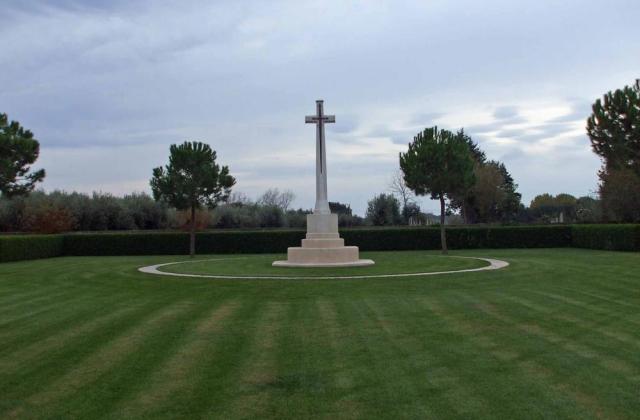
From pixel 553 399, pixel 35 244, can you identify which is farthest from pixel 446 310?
pixel 35 244

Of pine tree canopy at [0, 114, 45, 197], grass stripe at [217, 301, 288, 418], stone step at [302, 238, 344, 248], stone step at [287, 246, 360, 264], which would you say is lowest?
grass stripe at [217, 301, 288, 418]

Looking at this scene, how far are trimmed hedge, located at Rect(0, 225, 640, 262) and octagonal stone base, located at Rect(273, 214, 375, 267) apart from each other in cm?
855

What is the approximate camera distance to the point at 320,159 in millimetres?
19406

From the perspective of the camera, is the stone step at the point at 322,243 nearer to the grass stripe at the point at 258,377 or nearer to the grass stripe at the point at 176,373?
the grass stripe at the point at 258,377

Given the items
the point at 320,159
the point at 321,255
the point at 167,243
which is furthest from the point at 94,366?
the point at 167,243

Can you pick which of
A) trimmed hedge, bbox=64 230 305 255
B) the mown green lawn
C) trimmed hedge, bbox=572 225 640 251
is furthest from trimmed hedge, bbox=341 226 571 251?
the mown green lawn

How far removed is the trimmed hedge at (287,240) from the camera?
28391mm

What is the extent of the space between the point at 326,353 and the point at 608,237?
862 inches

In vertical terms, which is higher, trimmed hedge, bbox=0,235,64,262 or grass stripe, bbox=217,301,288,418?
trimmed hedge, bbox=0,235,64,262

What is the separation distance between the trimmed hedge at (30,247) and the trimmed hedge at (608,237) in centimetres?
2454

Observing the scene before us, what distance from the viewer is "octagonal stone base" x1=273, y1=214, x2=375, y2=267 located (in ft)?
59.1

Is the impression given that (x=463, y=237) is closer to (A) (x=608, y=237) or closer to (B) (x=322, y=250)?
(A) (x=608, y=237)

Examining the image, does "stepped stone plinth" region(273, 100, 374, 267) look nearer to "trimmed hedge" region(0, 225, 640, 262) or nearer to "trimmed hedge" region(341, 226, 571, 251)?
"trimmed hedge" region(0, 225, 640, 262)

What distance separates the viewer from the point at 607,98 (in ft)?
95.0
